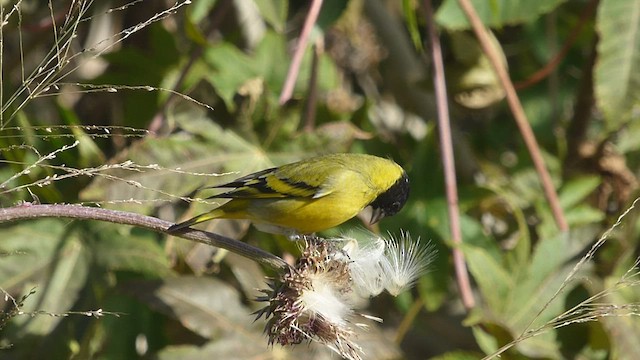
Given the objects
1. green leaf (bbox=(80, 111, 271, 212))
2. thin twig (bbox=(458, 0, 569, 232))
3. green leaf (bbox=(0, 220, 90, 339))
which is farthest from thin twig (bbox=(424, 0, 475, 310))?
green leaf (bbox=(0, 220, 90, 339))

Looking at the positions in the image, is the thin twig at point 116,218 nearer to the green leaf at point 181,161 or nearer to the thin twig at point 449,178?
the green leaf at point 181,161

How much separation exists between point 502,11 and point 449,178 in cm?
69

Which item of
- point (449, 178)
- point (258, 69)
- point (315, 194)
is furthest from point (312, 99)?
point (315, 194)

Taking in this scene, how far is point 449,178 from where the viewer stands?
3242mm

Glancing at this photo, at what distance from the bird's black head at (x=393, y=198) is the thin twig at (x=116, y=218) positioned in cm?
92

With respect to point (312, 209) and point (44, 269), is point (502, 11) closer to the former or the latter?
point (312, 209)

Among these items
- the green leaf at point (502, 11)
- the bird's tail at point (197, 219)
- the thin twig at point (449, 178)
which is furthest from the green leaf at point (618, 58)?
the bird's tail at point (197, 219)

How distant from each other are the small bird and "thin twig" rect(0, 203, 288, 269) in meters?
0.65

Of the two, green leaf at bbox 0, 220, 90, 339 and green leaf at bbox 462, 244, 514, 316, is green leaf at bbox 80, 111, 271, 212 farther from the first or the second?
green leaf at bbox 462, 244, 514, 316

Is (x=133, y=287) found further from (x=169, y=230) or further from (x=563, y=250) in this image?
(x=563, y=250)

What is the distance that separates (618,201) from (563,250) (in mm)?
579

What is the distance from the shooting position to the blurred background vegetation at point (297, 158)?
3014 millimetres

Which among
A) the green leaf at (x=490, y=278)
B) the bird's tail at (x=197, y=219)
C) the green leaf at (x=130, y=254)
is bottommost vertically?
the green leaf at (x=490, y=278)

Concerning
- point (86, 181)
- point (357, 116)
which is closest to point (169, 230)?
point (86, 181)
